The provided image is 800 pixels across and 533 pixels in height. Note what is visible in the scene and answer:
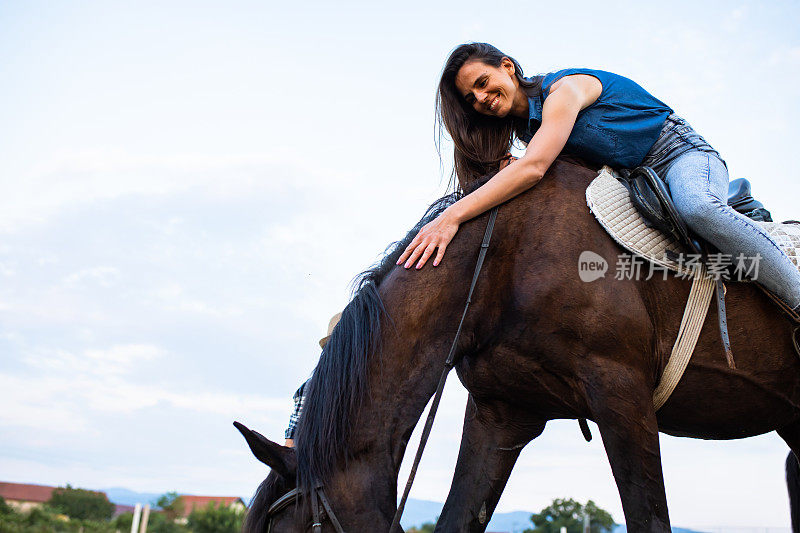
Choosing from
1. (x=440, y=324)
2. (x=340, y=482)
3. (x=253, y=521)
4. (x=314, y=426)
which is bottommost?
(x=253, y=521)

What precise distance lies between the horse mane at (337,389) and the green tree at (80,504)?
3014 cm

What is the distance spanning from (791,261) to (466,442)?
67.1 inches

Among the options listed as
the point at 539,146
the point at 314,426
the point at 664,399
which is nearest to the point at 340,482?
the point at 314,426

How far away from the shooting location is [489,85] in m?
3.10

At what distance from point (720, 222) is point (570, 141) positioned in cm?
79

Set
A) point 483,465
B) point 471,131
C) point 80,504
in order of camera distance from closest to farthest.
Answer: point 483,465 < point 471,131 < point 80,504

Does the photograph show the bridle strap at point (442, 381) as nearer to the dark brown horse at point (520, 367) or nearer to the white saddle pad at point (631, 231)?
the dark brown horse at point (520, 367)

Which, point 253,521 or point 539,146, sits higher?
point 539,146

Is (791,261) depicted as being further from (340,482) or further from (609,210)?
(340,482)

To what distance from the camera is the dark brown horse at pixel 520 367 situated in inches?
90.7

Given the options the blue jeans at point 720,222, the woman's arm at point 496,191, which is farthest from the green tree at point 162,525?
the blue jeans at point 720,222

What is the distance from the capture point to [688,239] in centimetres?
266

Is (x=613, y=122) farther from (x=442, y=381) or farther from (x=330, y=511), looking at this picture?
(x=330, y=511)

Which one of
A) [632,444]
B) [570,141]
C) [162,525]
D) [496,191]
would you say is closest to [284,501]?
[632,444]
